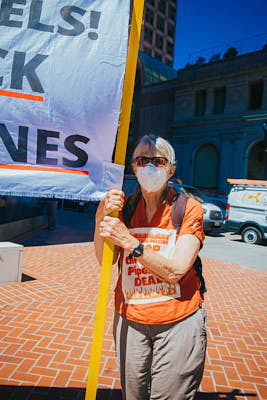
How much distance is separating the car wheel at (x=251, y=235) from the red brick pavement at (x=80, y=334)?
6.06 metres

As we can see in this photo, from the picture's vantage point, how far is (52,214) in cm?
1269

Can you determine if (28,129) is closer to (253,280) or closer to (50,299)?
(50,299)

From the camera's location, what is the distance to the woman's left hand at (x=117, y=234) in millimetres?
1617

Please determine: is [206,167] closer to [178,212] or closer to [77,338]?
[77,338]

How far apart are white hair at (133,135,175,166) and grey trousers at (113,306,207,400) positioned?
0.90m

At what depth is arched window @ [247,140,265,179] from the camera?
24828 millimetres

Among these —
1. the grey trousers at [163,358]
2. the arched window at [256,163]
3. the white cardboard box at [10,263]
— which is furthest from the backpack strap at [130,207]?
the arched window at [256,163]

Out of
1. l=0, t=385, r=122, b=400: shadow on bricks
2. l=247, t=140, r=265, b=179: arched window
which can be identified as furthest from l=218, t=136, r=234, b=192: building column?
l=0, t=385, r=122, b=400: shadow on bricks

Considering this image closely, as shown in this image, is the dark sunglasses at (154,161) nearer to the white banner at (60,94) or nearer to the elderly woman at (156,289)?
the elderly woman at (156,289)

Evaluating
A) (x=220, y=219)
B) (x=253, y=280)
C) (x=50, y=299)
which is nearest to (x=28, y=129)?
(x=50, y=299)

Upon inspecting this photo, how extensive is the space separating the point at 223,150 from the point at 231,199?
41.5ft

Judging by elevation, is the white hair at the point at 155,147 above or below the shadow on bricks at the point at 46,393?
above

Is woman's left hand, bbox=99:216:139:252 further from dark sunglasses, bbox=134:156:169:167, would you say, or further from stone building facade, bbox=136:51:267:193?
stone building facade, bbox=136:51:267:193

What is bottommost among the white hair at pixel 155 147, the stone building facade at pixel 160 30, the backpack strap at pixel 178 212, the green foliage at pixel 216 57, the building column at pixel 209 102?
the backpack strap at pixel 178 212
